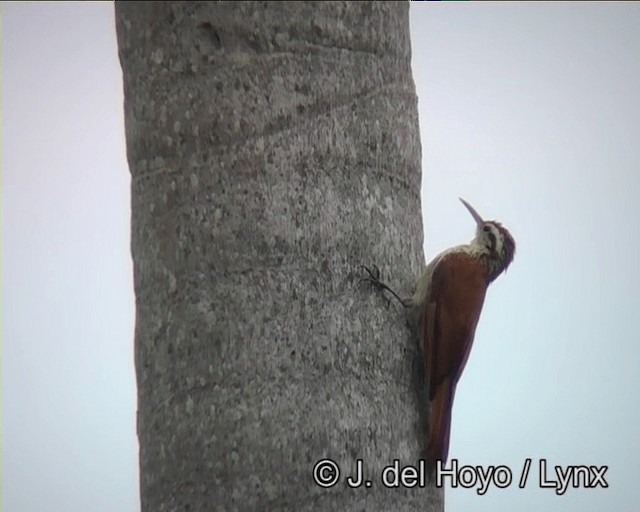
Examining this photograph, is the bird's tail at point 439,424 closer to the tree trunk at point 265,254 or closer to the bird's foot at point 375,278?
the tree trunk at point 265,254

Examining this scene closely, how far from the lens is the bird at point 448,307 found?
2344mm

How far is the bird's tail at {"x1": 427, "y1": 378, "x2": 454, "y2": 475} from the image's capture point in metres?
2.31

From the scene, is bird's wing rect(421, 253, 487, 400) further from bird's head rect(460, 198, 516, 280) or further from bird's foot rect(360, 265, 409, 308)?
bird's foot rect(360, 265, 409, 308)

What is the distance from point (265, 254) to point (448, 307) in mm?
639

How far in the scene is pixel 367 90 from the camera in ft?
7.64

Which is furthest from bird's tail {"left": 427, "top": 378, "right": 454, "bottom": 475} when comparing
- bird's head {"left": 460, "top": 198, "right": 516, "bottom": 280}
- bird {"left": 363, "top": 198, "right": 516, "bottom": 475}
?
bird's head {"left": 460, "top": 198, "right": 516, "bottom": 280}

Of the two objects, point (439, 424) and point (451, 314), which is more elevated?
point (451, 314)
